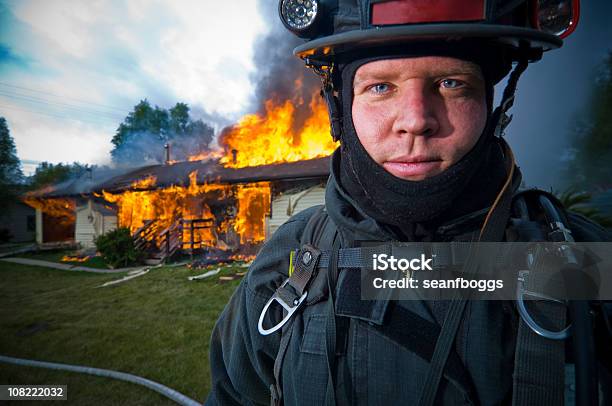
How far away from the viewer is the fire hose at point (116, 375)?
13.9 ft

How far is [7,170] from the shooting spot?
82.3ft

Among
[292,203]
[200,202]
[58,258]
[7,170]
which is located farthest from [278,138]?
[7,170]

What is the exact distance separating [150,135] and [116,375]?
1856 inches

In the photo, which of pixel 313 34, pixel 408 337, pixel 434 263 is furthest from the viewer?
pixel 313 34

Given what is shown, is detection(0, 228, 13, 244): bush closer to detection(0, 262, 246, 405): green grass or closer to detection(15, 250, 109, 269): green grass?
detection(15, 250, 109, 269): green grass

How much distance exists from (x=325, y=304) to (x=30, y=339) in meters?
7.84

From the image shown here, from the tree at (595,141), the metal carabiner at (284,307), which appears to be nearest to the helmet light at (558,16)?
the metal carabiner at (284,307)

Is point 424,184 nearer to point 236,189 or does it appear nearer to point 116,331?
point 116,331

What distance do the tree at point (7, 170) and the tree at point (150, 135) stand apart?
725 inches

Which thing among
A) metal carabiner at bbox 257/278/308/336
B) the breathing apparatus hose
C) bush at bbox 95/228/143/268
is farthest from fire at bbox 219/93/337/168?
the breathing apparatus hose

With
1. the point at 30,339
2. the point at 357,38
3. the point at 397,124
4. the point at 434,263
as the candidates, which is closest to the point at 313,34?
the point at 357,38

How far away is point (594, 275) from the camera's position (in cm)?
111

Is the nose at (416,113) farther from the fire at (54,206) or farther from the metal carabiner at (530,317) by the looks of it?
the fire at (54,206)

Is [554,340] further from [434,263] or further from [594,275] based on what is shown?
[434,263]
